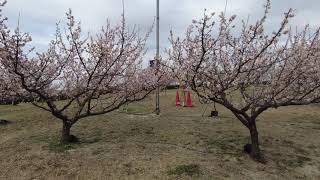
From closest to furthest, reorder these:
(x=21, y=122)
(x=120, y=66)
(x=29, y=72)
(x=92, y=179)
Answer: (x=92, y=179) → (x=29, y=72) → (x=120, y=66) → (x=21, y=122)

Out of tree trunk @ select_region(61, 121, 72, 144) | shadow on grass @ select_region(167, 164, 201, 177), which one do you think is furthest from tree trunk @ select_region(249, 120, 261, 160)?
tree trunk @ select_region(61, 121, 72, 144)

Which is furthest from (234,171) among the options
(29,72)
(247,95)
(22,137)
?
(22,137)

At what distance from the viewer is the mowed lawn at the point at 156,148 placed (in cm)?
1184

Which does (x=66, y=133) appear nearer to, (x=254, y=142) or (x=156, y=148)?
(x=156, y=148)

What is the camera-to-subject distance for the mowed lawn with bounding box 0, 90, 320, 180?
38.8ft

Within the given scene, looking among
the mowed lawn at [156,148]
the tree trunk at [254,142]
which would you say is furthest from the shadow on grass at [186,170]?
the tree trunk at [254,142]

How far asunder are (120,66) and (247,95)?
4.28 m

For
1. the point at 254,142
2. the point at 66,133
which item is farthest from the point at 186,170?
the point at 66,133

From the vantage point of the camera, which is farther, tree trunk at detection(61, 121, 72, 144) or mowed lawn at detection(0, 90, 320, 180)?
tree trunk at detection(61, 121, 72, 144)

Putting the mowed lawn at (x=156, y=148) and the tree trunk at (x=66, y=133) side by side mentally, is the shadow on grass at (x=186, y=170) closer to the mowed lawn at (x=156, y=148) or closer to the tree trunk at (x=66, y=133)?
the mowed lawn at (x=156, y=148)

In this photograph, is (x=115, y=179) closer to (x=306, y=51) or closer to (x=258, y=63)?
(x=258, y=63)

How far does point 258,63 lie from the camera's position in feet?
40.1

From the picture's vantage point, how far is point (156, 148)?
13.5 meters

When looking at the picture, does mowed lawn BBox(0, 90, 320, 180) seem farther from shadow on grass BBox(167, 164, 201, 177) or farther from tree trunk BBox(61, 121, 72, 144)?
tree trunk BBox(61, 121, 72, 144)
